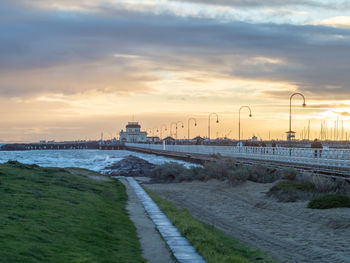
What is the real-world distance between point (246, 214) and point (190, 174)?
→ 21725mm

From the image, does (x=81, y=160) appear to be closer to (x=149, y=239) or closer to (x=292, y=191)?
(x=292, y=191)

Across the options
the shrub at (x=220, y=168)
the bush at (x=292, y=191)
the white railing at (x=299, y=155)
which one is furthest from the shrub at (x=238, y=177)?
the bush at (x=292, y=191)

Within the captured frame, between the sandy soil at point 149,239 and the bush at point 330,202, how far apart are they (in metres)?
7.50

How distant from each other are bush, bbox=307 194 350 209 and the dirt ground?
0.54m

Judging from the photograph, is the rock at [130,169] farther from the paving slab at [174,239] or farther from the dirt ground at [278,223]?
the paving slab at [174,239]

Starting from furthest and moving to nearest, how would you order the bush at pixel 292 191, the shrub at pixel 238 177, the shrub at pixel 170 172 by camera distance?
the shrub at pixel 170 172 < the shrub at pixel 238 177 < the bush at pixel 292 191

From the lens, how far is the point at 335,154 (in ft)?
106

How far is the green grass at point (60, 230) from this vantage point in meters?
10.2

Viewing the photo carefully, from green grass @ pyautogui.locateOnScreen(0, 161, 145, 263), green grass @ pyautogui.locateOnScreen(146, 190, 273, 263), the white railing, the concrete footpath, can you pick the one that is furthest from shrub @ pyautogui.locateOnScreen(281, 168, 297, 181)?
green grass @ pyautogui.locateOnScreen(146, 190, 273, 263)

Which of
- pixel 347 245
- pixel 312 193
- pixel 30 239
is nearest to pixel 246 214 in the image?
pixel 312 193

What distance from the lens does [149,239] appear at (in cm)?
Result: 1376

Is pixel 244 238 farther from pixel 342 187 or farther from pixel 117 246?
pixel 342 187

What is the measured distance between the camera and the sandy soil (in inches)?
450

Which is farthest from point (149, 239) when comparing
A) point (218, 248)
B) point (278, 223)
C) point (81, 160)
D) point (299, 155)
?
point (81, 160)
